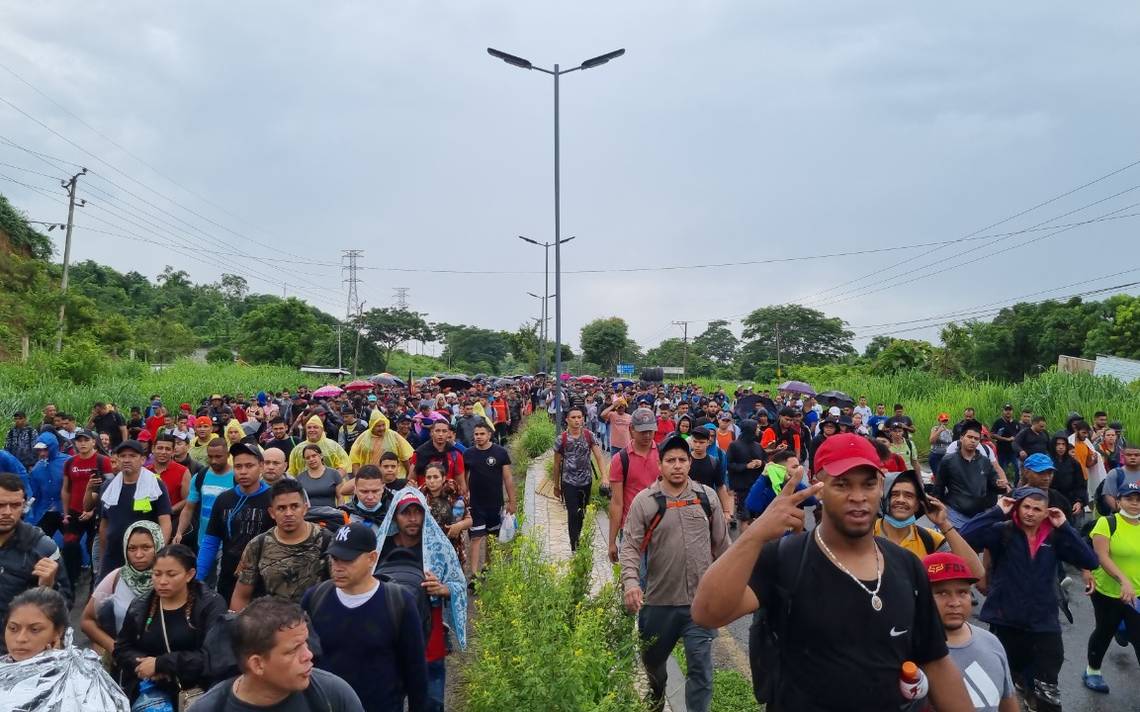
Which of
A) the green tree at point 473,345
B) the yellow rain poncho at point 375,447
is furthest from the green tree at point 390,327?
the yellow rain poncho at point 375,447

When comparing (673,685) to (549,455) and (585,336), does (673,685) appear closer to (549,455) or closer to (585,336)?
(549,455)

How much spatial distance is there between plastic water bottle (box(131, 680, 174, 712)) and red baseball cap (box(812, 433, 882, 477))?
3.24 meters

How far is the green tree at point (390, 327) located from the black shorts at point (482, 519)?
63741 millimetres

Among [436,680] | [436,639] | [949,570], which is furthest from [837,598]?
[436,680]

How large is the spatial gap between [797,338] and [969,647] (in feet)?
282

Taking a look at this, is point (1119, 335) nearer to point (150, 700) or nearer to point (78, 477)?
point (78, 477)

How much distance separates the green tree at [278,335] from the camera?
5425cm

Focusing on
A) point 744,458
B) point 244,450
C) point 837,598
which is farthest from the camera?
point 744,458

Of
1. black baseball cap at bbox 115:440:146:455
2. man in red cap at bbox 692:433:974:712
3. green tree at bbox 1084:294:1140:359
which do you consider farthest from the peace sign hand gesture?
green tree at bbox 1084:294:1140:359

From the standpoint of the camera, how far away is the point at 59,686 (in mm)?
2639

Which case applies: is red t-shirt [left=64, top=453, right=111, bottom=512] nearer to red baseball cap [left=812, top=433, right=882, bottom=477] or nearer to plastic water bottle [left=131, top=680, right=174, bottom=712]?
plastic water bottle [left=131, top=680, right=174, bottom=712]

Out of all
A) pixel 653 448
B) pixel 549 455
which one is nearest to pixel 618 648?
pixel 653 448

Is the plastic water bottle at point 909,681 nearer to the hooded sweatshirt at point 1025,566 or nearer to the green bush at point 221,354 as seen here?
the hooded sweatshirt at point 1025,566

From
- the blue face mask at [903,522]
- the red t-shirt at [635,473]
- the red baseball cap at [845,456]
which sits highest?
the red baseball cap at [845,456]
